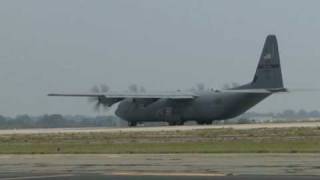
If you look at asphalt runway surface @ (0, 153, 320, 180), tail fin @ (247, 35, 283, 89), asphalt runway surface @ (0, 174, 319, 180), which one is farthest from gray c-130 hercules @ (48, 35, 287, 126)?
Result: asphalt runway surface @ (0, 174, 319, 180)

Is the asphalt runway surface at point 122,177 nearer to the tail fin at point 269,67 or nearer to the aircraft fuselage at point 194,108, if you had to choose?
the aircraft fuselage at point 194,108

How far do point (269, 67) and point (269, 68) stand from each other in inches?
4.2

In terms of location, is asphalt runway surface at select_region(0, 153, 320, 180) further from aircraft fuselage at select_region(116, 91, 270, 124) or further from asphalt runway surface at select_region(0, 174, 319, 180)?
aircraft fuselage at select_region(116, 91, 270, 124)

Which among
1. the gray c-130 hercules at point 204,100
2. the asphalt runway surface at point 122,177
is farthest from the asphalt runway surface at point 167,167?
the gray c-130 hercules at point 204,100

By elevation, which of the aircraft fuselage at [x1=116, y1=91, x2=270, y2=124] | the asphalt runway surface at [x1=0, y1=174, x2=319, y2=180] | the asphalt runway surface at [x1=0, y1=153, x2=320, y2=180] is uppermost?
the asphalt runway surface at [x1=0, y1=174, x2=319, y2=180]

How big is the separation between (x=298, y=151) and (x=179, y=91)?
5441cm

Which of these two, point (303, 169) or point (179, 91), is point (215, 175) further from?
point (179, 91)

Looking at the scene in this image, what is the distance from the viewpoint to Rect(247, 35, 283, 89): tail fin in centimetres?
7975

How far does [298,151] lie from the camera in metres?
30.8

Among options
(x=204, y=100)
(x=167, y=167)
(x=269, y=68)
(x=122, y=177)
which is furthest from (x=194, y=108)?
(x=122, y=177)

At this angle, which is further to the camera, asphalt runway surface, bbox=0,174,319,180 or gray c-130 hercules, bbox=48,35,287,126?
gray c-130 hercules, bbox=48,35,287,126

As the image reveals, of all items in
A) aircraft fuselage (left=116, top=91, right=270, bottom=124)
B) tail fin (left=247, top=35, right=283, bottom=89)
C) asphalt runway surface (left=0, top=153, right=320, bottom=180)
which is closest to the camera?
asphalt runway surface (left=0, top=153, right=320, bottom=180)

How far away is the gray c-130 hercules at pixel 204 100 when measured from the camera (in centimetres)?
7981

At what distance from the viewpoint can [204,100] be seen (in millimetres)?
81312
